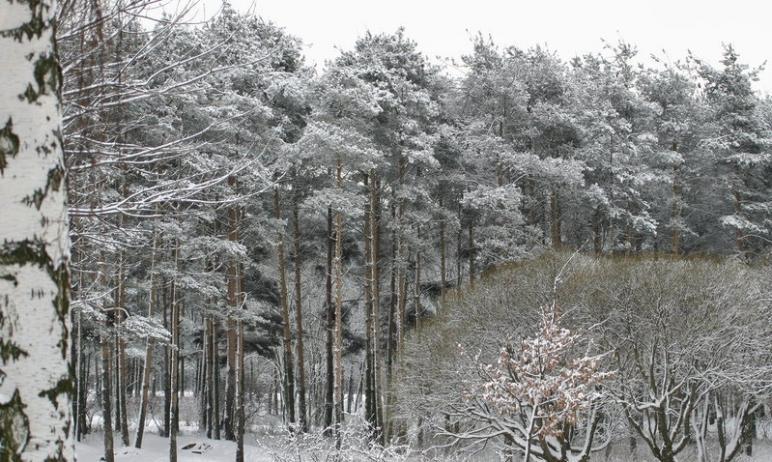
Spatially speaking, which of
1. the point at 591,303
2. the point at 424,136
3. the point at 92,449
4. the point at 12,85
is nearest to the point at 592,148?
the point at 424,136

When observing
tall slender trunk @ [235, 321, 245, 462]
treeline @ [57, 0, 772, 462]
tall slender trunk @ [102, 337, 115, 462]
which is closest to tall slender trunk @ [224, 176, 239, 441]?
treeline @ [57, 0, 772, 462]

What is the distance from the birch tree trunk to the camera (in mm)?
2131

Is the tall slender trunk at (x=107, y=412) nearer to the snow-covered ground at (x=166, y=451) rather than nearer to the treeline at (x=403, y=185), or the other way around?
the treeline at (x=403, y=185)

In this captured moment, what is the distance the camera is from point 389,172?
2291 cm

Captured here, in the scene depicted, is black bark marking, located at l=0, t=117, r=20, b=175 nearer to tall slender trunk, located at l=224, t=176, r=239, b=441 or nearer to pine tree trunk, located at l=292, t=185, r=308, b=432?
tall slender trunk, located at l=224, t=176, r=239, b=441

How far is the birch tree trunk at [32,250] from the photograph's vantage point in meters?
2.13

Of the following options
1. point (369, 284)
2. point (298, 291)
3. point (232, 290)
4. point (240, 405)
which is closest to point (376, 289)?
point (369, 284)

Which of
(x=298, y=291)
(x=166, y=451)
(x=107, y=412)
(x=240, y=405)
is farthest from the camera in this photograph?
(x=298, y=291)

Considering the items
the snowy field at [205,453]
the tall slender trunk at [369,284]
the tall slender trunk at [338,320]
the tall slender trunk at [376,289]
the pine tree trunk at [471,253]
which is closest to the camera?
the tall slender trunk at [338,320]

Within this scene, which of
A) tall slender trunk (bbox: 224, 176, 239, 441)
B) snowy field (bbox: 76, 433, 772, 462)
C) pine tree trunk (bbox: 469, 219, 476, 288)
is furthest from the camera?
pine tree trunk (bbox: 469, 219, 476, 288)

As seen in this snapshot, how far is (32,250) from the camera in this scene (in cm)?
218

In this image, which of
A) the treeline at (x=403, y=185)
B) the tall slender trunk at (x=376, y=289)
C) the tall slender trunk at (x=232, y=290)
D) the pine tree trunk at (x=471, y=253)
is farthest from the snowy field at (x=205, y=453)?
the pine tree trunk at (x=471, y=253)

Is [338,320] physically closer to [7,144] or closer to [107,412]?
[107,412]

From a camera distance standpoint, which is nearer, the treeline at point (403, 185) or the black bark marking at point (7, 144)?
the black bark marking at point (7, 144)
